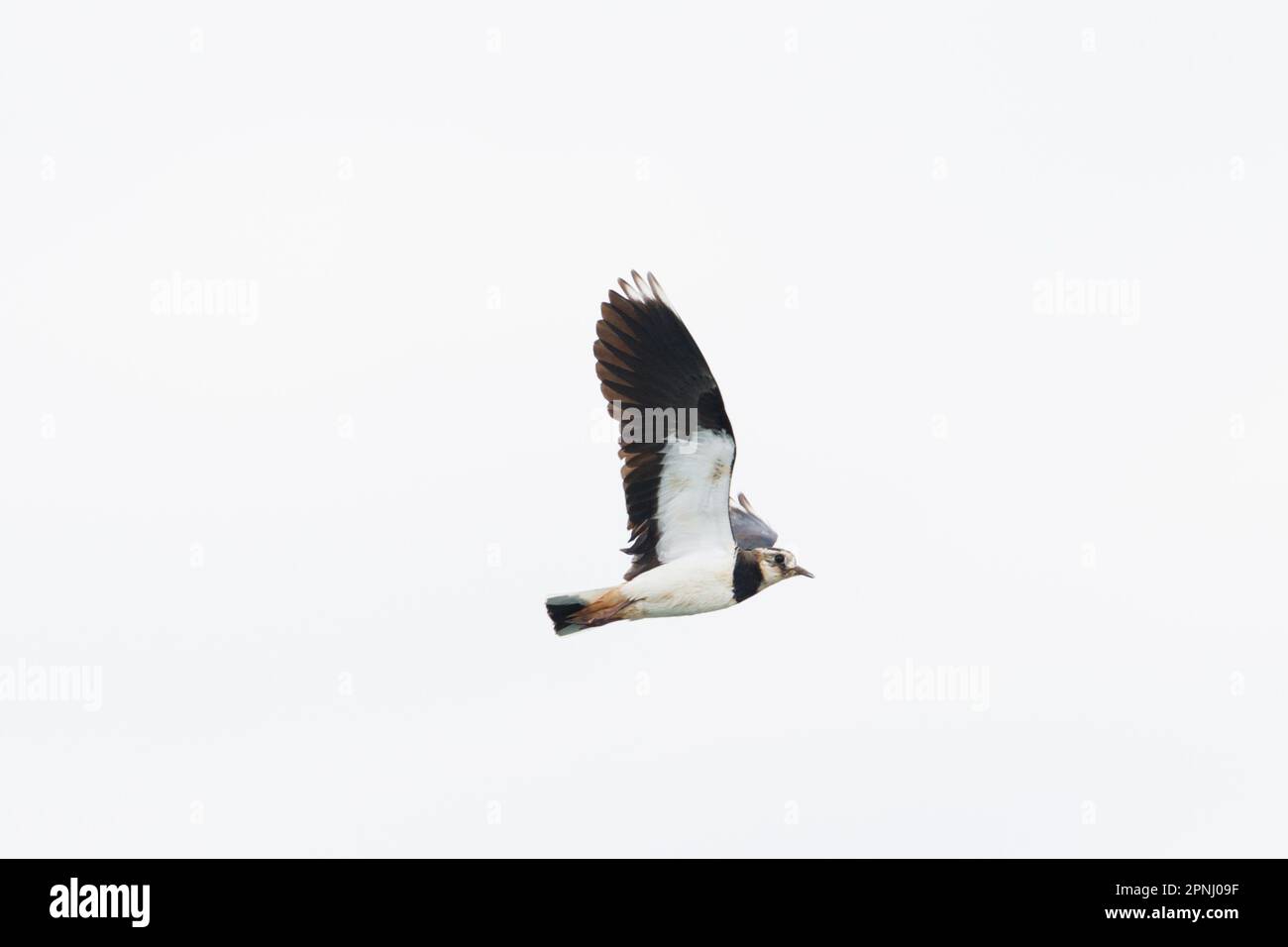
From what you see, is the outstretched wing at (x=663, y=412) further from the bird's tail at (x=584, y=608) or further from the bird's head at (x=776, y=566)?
the bird's tail at (x=584, y=608)

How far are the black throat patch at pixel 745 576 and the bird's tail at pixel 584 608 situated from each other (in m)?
1.15

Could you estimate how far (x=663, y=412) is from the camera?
77.1ft

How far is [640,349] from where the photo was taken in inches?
920

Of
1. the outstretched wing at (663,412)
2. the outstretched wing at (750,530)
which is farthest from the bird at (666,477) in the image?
the outstretched wing at (750,530)

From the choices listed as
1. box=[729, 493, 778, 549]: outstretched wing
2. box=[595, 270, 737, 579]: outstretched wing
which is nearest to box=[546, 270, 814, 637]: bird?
box=[595, 270, 737, 579]: outstretched wing

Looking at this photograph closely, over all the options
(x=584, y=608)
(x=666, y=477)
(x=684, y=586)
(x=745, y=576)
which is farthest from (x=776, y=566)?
(x=584, y=608)

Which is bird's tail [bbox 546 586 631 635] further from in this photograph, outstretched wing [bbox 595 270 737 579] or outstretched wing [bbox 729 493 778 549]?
outstretched wing [bbox 729 493 778 549]

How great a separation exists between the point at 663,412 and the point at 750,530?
354 cm

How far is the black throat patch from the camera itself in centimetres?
2411

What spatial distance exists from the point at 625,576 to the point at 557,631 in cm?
96

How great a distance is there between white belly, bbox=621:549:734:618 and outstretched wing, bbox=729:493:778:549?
1.60 meters

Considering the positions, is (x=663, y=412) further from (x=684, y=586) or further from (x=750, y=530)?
(x=750, y=530)
